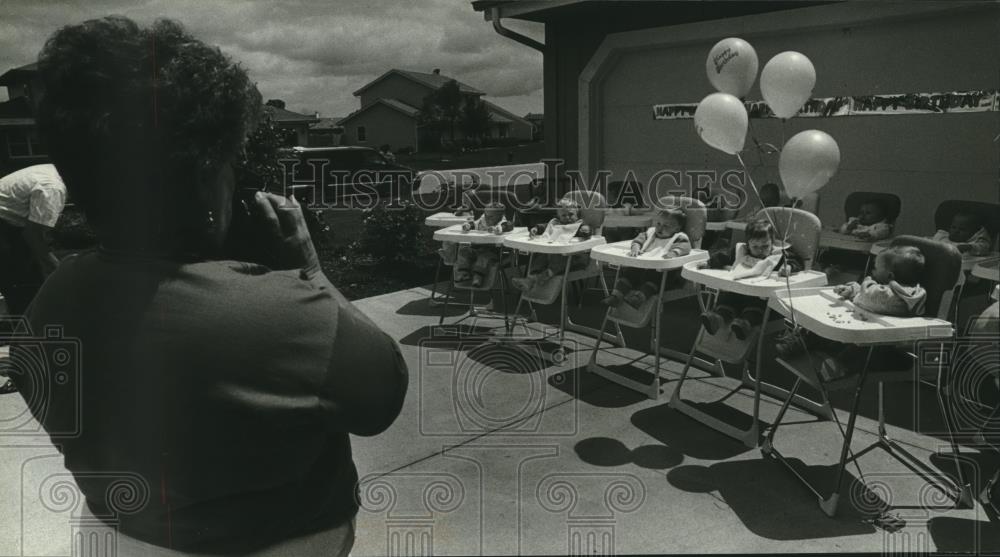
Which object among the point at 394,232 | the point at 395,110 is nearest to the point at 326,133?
the point at 395,110

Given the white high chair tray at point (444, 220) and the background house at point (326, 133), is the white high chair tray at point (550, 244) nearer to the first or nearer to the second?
the white high chair tray at point (444, 220)

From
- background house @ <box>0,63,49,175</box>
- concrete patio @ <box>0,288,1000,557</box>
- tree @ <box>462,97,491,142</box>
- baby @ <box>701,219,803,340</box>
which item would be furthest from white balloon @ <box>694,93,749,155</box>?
tree @ <box>462,97,491,142</box>

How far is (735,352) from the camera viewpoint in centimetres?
418

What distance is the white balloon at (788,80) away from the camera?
4637mm

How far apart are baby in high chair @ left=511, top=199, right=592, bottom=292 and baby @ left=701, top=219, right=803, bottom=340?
4.97ft

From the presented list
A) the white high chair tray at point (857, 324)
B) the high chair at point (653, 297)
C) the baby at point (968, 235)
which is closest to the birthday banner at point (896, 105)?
the baby at point (968, 235)

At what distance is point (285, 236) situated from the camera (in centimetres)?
131

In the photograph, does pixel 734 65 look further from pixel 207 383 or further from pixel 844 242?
pixel 207 383

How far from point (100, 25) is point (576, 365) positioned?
4738mm

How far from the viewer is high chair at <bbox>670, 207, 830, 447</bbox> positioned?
4.03 m

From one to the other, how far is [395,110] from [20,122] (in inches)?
269

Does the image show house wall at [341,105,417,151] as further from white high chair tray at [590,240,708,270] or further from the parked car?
white high chair tray at [590,240,708,270]

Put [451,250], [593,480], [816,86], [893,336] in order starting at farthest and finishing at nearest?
[451,250] < [816,86] < [593,480] < [893,336]

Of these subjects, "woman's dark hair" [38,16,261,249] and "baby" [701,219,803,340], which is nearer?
"woman's dark hair" [38,16,261,249]
